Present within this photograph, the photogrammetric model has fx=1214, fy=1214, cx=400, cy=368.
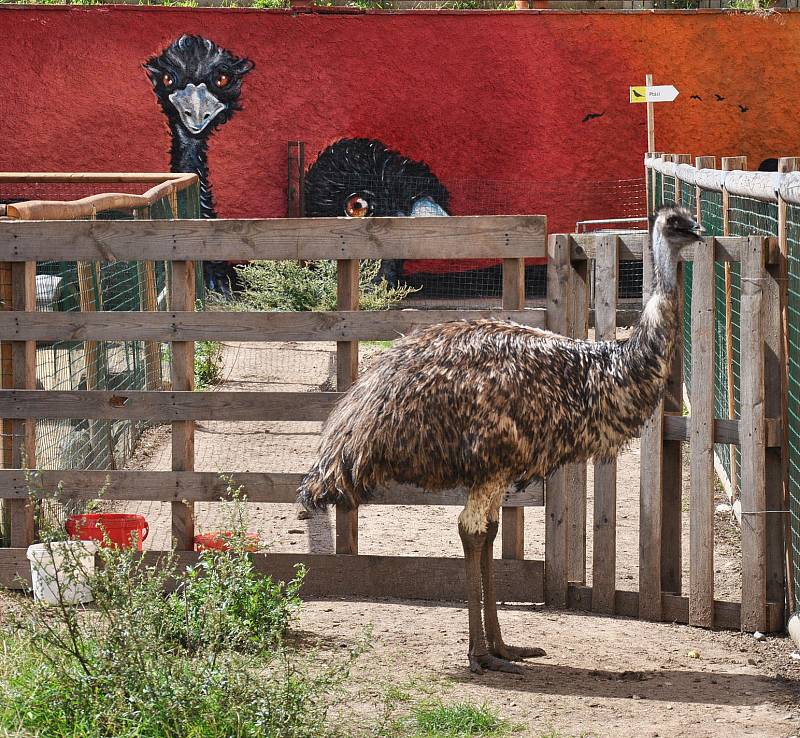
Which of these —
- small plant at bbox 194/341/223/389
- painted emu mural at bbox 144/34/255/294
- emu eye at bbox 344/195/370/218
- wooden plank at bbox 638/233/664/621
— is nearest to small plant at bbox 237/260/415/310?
small plant at bbox 194/341/223/389

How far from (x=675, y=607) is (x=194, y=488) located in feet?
7.65

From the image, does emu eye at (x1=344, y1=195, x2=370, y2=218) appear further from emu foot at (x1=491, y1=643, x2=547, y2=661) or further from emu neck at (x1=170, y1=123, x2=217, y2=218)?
emu foot at (x1=491, y1=643, x2=547, y2=661)

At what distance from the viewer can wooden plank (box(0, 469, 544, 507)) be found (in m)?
5.76

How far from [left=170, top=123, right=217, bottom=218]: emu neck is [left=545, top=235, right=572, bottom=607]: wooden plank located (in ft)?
42.9

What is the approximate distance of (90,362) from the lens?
7.74 meters

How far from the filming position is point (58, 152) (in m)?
18.1

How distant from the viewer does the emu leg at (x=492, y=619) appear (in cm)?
498

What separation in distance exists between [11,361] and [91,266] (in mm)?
1949

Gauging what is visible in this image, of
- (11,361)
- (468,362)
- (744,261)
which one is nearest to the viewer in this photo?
(468,362)

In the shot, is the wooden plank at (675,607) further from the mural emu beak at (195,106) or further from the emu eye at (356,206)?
the mural emu beak at (195,106)

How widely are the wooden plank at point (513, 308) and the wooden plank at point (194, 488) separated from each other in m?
0.09

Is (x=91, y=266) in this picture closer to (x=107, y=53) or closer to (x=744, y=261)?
(x=744, y=261)

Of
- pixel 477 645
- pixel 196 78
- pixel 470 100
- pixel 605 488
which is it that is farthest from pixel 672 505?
pixel 196 78

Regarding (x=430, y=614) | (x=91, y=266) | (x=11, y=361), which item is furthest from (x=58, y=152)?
(x=430, y=614)
